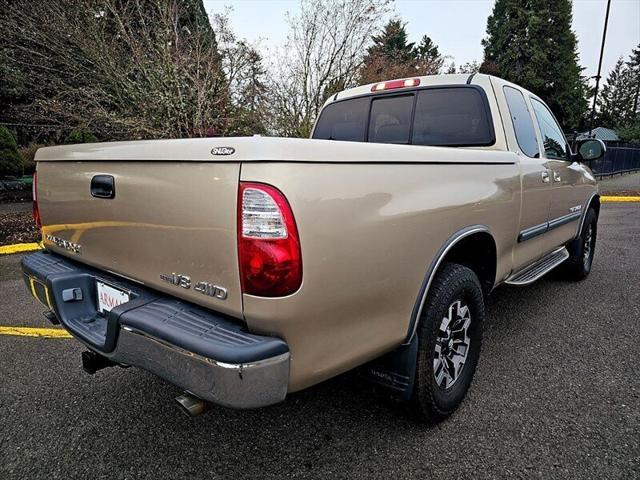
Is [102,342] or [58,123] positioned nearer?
[102,342]

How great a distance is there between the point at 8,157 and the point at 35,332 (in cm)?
783

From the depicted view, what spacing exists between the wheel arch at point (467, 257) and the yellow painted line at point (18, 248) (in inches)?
207

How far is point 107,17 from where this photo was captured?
8.25 m

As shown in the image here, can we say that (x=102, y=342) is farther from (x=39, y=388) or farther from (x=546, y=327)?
(x=546, y=327)

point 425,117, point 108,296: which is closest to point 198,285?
point 108,296

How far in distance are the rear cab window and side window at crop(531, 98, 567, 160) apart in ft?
2.78

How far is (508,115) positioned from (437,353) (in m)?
1.74

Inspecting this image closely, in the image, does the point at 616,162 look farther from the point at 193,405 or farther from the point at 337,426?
the point at 193,405

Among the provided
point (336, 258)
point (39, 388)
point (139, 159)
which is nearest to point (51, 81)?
point (39, 388)

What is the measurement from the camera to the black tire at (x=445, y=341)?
1889 millimetres

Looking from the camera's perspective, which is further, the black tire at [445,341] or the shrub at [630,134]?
the shrub at [630,134]

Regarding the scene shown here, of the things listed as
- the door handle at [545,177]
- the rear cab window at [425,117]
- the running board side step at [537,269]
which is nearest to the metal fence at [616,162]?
the running board side step at [537,269]

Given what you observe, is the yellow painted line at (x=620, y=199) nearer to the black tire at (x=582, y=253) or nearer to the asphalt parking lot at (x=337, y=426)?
the black tire at (x=582, y=253)

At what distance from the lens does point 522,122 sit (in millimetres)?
3074
